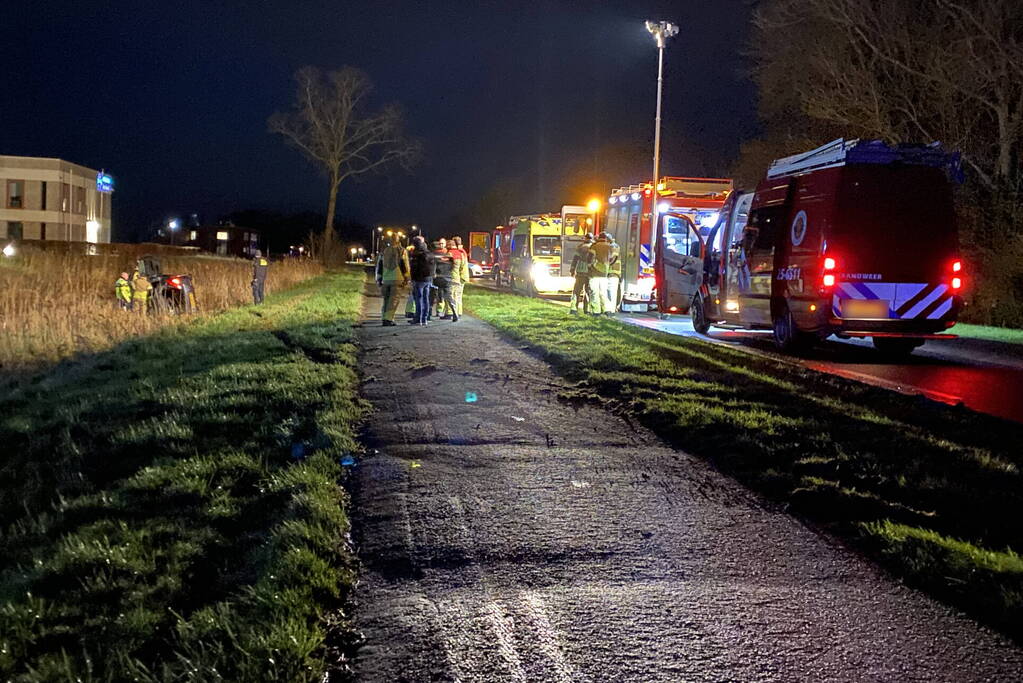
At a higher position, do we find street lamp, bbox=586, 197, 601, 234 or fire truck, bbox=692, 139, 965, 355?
street lamp, bbox=586, 197, 601, 234

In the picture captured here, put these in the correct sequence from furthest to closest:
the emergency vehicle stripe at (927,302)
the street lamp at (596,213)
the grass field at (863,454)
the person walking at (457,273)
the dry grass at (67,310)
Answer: the street lamp at (596,213)
the person walking at (457,273)
the dry grass at (67,310)
the emergency vehicle stripe at (927,302)
the grass field at (863,454)

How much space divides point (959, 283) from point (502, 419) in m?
7.92

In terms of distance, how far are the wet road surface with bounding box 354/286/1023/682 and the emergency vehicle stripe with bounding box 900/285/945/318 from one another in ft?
23.5

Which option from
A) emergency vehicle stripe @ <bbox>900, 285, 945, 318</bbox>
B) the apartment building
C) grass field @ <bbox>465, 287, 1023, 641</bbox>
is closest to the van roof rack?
emergency vehicle stripe @ <bbox>900, 285, 945, 318</bbox>

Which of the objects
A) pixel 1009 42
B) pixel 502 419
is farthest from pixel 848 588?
pixel 1009 42

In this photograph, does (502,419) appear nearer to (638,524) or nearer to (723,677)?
(638,524)

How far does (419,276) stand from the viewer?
55.5ft

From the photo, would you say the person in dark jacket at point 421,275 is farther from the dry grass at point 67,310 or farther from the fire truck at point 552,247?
the fire truck at point 552,247

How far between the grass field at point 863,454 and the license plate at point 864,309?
159cm

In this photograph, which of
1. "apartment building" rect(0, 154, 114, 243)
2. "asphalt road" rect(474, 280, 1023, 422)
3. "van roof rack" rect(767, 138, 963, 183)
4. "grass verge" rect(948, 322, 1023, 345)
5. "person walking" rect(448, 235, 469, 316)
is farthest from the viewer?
"apartment building" rect(0, 154, 114, 243)

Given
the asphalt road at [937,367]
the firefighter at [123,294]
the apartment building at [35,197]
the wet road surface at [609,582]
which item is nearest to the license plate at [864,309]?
the asphalt road at [937,367]

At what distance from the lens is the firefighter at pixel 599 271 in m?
19.7

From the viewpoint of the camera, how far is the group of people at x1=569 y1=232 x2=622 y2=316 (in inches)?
775

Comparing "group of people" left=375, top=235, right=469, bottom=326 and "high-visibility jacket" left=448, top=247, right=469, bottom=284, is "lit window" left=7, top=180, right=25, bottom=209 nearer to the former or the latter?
"high-visibility jacket" left=448, top=247, right=469, bottom=284
